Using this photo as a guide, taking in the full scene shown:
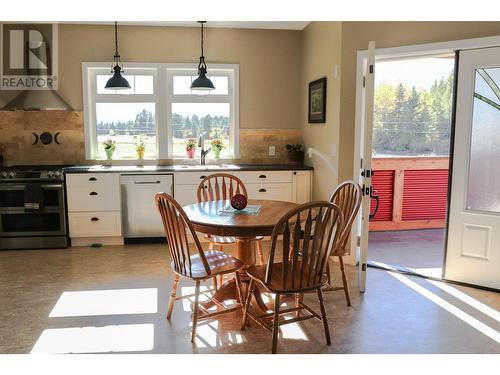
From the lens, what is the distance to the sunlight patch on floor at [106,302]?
3158 mm

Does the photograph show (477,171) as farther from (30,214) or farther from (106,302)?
(30,214)

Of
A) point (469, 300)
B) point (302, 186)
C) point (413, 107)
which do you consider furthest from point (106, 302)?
point (413, 107)

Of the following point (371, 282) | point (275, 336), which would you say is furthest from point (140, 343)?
Answer: point (371, 282)

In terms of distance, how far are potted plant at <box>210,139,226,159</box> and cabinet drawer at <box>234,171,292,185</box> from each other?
63 cm

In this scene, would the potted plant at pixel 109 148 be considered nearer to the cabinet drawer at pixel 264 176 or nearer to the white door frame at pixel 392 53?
the cabinet drawer at pixel 264 176

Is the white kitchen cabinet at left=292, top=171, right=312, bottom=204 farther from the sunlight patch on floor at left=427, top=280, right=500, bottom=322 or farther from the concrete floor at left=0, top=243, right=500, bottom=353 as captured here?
the sunlight patch on floor at left=427, top=280, right=500, bottom=322

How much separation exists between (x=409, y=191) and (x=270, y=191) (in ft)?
6.27

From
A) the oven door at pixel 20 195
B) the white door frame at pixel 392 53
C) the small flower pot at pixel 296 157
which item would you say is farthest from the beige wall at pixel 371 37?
the oven door at pixel 20 195

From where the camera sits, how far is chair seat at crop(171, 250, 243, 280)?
271 centimetres

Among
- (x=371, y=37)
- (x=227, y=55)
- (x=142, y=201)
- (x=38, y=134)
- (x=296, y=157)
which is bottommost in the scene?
(x=142, y=201)

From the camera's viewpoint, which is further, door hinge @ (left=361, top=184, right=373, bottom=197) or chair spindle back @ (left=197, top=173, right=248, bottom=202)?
chair spindle back @ (left=197, top=173, right=248, bottom=202)

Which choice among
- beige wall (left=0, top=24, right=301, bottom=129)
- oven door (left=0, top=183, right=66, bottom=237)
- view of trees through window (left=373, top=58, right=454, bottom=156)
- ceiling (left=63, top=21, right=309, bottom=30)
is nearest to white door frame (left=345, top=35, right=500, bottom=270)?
ceiling (left=63, top=21, right=309, bottom=30)

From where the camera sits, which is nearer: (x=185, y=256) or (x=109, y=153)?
(x=185, y=256)

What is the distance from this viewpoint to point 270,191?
201 inches
